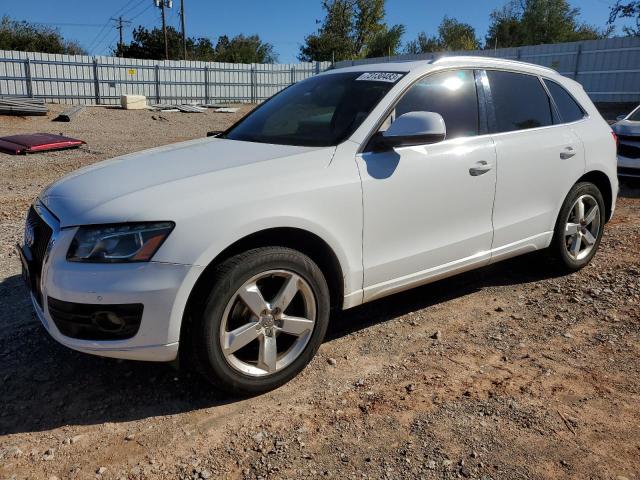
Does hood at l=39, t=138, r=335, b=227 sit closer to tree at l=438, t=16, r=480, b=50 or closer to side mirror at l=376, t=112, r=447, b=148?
side mirror at l=376, t=112, r=447, b=148

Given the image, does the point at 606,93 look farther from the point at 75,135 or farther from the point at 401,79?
the point at 401,79

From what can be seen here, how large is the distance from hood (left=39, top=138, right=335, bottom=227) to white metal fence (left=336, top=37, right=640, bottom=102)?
19212 millimetres

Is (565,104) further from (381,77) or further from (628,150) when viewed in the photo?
(628,150)

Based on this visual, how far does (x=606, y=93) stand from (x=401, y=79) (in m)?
22.1

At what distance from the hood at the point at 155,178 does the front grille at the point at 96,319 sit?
39cm

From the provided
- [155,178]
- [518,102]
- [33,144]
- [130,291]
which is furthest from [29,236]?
[33,144]

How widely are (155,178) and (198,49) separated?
5929cm

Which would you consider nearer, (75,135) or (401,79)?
(401,79)

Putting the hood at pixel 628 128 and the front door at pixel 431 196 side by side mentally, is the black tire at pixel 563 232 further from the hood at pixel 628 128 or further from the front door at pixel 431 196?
the hood at pixel 628 128

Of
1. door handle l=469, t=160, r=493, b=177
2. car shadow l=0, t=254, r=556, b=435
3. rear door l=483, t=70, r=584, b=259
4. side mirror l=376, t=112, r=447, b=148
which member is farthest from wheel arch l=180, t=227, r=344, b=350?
rear door l=483, t=70, r=584, b=259

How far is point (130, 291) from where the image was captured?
8.22 ft

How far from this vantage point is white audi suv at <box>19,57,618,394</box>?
8.44 feet

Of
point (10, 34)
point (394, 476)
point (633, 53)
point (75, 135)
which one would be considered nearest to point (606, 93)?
point (633, 53)

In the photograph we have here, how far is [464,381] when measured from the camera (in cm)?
313
